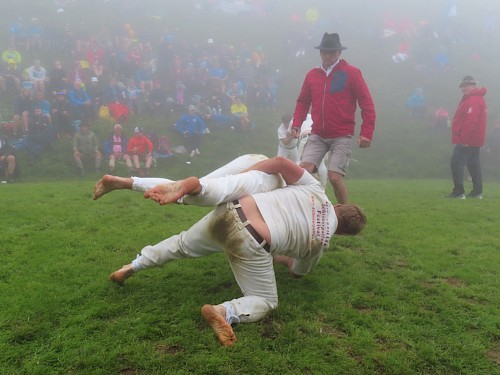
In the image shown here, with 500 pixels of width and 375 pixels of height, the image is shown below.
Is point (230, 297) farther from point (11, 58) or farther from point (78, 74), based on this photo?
point (11, 58)

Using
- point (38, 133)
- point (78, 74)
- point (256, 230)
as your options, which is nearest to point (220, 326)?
point (256, 230)

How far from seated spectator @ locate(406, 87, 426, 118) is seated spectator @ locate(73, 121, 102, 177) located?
17449mm

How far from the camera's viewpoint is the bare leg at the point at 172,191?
3.26 meters

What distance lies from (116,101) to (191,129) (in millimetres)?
3446

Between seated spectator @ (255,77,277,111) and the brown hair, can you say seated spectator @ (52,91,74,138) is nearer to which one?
seated spectator @ (255,77,277,111)

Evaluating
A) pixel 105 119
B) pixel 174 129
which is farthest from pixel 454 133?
pixel 105 119

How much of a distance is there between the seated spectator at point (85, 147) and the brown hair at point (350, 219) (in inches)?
443

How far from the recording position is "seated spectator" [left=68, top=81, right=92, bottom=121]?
51.9 ft

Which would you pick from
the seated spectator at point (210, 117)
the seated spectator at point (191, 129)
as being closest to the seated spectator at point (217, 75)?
the seated spectator at point (210, 117)

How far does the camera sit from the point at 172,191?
3326mm

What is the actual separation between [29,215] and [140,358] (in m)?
4.65

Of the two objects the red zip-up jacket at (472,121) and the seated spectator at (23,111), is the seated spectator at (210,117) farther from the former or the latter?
the red zip-up jacket at (472,121)

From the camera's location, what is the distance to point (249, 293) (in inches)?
153

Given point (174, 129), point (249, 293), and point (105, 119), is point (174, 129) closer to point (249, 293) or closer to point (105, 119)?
point (105, 119)
